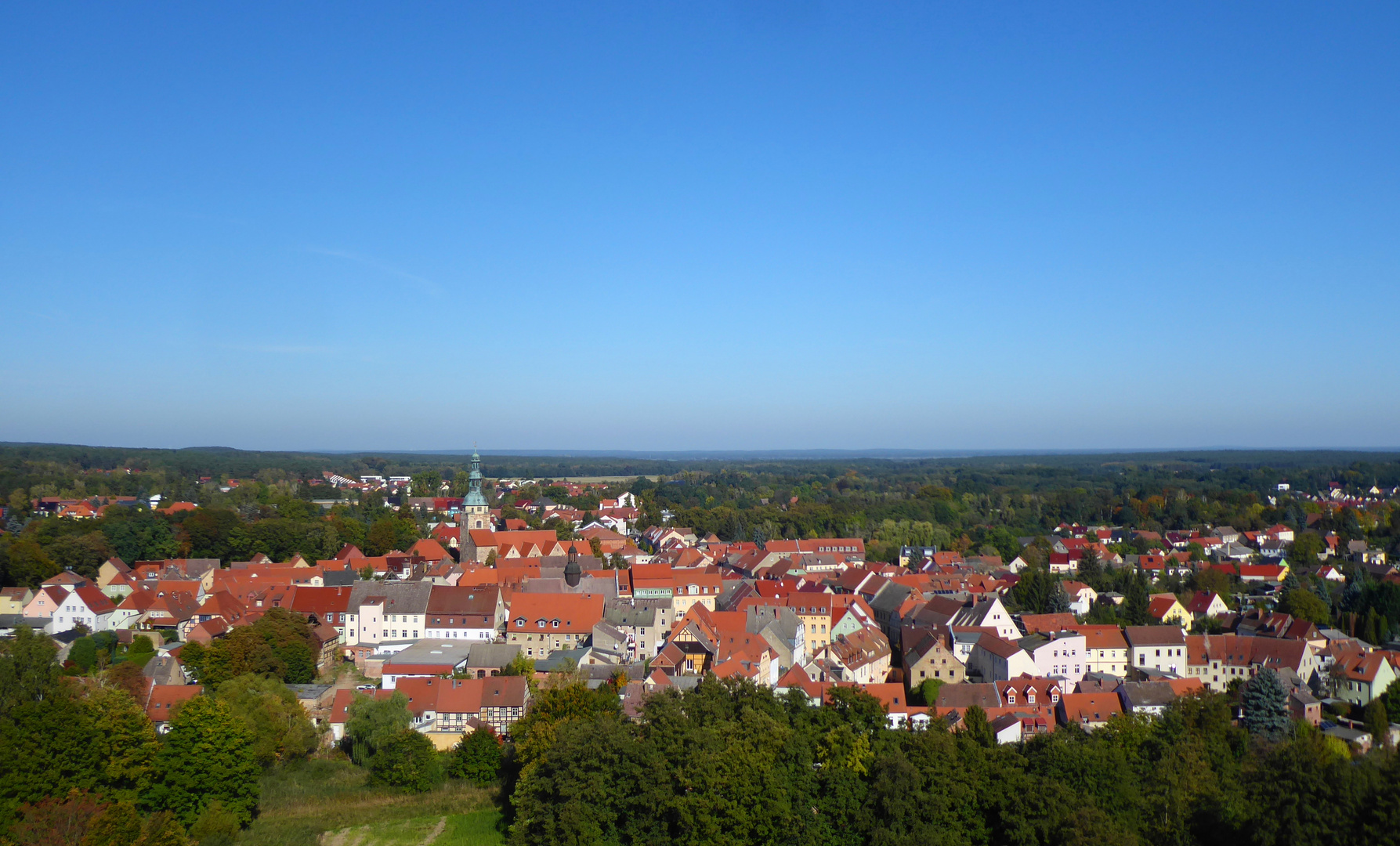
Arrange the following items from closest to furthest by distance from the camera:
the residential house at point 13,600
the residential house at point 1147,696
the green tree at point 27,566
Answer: the residential house at point 1147,696
the residential house at point 13,600
the green tree at point 27,566

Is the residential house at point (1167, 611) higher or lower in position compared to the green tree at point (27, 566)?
lower

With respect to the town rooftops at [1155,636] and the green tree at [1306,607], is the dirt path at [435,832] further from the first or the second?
the green tree at [1306,607]

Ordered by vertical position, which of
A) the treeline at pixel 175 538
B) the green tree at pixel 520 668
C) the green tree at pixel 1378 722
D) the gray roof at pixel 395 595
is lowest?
the green tree at pixel 1378 722

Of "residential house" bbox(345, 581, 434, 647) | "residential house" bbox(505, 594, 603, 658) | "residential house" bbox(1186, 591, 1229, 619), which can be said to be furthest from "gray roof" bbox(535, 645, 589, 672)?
"residential house" bbox(1186, 591, 1229, 619)

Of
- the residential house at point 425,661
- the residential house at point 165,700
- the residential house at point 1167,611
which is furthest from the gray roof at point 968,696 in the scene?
the residential house at point 165,700

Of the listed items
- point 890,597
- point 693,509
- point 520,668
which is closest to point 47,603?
point 520,668

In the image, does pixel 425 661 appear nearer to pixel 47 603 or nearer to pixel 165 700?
pixel 165 700

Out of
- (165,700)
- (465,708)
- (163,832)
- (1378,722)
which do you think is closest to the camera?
(163,832)

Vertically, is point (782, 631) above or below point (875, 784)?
above
